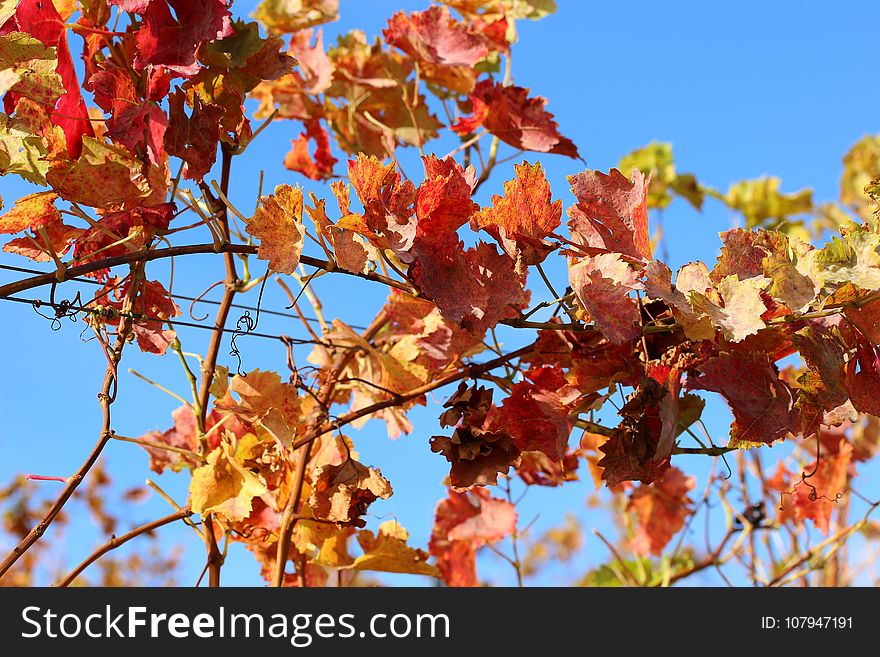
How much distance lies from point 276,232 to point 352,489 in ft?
0.92

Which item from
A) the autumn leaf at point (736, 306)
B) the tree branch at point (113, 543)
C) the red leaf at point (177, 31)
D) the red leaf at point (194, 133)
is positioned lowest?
the tree branch at point (113, 543)

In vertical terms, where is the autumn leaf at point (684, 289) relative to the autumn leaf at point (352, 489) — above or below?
above

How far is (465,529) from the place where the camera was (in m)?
1.23

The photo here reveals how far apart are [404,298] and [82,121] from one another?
1.23 feet

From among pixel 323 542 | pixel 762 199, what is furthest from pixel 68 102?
pixel 762 199

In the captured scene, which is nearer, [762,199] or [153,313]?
[153,313]

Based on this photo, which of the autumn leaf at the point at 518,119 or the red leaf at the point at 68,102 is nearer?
the red leaf at the point at 68,102

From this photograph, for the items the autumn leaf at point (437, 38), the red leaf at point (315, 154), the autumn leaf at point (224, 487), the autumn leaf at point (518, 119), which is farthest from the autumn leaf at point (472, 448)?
the red leaf at point (315, 154)

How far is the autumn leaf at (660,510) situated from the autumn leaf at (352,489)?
2.45 ft

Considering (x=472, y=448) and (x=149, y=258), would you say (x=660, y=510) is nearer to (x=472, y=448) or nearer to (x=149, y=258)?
(x=472, y=448)

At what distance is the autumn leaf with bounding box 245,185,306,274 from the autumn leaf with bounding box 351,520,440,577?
0.47 meters

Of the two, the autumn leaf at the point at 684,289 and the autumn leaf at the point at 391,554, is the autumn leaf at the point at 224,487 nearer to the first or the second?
the autumn leaf at the point at 391,554

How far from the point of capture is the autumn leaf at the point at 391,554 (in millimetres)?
988

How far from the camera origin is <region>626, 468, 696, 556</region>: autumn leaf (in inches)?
56.2
